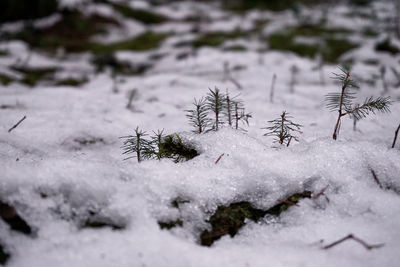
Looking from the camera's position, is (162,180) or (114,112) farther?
(114,112)

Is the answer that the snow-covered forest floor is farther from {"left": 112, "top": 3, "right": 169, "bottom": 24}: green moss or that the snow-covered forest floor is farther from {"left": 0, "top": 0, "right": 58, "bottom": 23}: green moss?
{"left": 112, "top": 3, "right": 169, "bottom": 24}: green moss

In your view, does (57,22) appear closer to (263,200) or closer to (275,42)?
(275,42)

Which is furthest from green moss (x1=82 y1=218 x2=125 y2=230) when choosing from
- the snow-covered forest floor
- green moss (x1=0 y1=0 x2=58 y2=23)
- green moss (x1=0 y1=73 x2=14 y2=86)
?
green moss (x1=0 y1=0 x2=58 y2=23)

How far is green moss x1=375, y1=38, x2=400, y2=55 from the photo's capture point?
622 centimetres

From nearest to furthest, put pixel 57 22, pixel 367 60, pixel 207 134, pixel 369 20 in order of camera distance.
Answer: pixel 207 134 → pixel 367 60 → pixel 57 22 → pixel 369 20

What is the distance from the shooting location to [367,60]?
6.13 m

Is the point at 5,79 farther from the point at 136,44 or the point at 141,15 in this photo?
the point at 141,15

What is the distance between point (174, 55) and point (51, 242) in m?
6.34

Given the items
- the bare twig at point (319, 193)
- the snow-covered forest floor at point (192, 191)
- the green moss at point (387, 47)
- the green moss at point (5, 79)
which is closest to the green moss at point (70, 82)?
the green moss at point (5, 79)

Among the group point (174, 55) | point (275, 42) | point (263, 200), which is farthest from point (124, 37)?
point (263, 200)

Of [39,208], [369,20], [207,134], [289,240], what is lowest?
[289,240]

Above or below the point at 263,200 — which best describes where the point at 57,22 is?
above

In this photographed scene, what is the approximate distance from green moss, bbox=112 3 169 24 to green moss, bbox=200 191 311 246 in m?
11.9

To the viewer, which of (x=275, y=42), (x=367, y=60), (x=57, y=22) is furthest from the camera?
(x=57, y=22)
